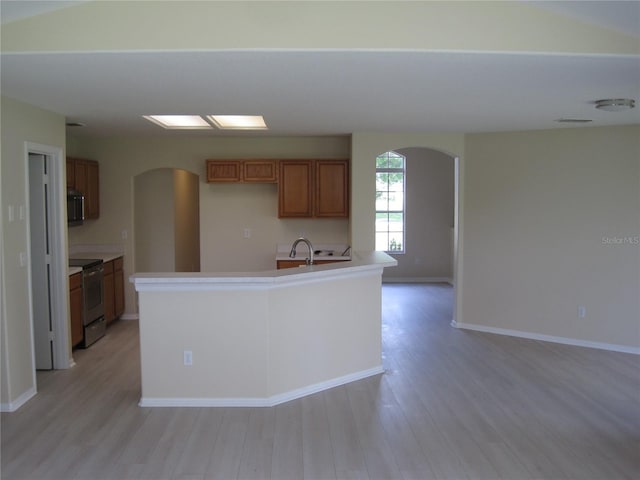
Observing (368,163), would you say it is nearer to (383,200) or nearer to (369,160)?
(369,160)

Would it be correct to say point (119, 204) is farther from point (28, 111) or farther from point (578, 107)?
point (578, 107)

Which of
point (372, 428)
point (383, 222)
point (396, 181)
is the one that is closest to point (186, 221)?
point (383, 222)

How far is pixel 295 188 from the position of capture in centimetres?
686

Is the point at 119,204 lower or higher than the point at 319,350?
higher

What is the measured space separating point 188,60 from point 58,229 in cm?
269

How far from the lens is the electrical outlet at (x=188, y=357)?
4.13 meters

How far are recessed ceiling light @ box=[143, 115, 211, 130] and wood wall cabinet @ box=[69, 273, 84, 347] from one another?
1.80m

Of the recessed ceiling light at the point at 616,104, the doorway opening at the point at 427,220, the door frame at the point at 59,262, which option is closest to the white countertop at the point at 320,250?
the door frame at the point at 59,262

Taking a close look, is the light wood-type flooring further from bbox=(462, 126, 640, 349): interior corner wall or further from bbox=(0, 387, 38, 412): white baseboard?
bbox=(462, 126, 640, 349): interior corner wall

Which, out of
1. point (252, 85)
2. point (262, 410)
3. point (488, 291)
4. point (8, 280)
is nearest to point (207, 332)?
point (262, 410)

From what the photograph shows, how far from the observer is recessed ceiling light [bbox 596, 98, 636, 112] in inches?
166

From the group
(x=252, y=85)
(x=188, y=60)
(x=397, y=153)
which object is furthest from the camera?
(x=397, y=153)

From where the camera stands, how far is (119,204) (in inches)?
272

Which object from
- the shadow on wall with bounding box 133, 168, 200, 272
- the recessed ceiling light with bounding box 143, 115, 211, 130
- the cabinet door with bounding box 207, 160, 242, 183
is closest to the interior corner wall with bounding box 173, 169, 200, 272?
the shadow on wall with bounding box 133, 168, 200, 272
